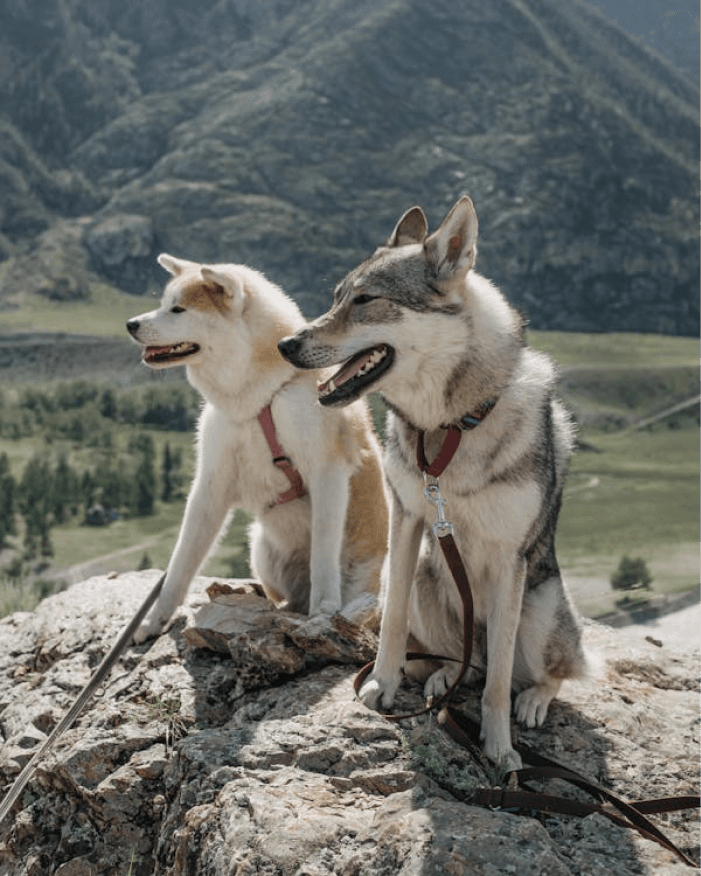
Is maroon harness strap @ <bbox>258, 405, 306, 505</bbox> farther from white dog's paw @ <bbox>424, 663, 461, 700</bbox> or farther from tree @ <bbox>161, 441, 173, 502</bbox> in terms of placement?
tree @ <bbox>161, 441, 173, 502</bbox>

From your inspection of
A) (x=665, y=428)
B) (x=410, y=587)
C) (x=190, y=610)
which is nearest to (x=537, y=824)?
(x=410, y=587)

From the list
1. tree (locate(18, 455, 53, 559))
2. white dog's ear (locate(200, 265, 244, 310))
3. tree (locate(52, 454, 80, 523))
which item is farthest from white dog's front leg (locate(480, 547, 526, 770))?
tree (locate(52, 454, 80, 523))

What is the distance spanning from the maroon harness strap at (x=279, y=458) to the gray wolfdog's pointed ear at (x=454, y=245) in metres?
2.47

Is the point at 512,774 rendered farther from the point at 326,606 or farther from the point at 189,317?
the point at 189,317

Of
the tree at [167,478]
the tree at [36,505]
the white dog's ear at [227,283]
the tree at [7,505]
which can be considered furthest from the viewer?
the tree at [167,478]

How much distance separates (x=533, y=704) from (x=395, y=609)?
1231 millimetres

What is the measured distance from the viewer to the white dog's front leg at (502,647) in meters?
5.94

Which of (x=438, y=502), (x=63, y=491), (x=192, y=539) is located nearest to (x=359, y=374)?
(x=438, y=502)

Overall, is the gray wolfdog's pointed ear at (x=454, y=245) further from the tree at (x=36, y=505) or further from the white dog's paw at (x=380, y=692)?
the tree at (x=36, y=505)

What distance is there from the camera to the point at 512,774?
5559 mm

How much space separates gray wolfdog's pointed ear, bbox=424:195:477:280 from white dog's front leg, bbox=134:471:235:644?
3.16 meters

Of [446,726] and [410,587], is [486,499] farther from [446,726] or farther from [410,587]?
[446,726]

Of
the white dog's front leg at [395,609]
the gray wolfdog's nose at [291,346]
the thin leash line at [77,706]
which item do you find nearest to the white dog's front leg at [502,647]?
the white dog's front leg at [395,609]

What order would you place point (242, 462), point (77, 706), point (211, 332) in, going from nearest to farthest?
1. point (77, 706)
2. point (211, 332)
3. point (242, 462)
